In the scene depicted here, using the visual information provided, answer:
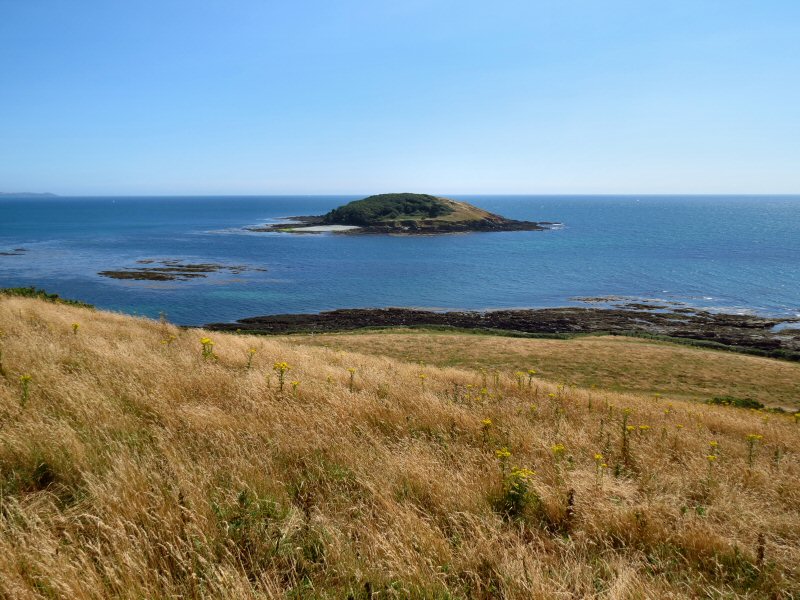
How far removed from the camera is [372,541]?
3354 mm

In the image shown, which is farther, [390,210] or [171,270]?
[390,210]

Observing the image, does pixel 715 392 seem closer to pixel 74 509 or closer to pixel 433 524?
pixel 433 524

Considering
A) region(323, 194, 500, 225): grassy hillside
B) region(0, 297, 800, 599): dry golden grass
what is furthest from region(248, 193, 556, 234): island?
region(0, 297, 800, 599): dry golden grass

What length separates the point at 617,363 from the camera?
25.3m

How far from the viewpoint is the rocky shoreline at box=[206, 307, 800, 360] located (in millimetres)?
Result: 36969

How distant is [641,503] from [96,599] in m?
4.03

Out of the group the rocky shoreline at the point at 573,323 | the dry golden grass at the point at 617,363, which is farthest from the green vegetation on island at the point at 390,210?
the dry golden grass at the point at 617,363

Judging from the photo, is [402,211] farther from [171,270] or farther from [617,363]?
[617,363]

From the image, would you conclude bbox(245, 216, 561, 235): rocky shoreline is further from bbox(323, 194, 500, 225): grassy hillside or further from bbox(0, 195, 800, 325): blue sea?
bbox(0, 195, 800, 325): blue sea

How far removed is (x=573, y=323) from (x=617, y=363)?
16.1 m

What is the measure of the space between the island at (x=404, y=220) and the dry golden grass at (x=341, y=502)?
113902 mm

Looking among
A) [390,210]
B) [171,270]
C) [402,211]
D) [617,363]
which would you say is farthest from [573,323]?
[390,210]

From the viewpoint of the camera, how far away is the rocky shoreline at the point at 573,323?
3697 centimetres

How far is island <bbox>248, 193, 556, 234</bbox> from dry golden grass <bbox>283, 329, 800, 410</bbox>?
91215 mm
